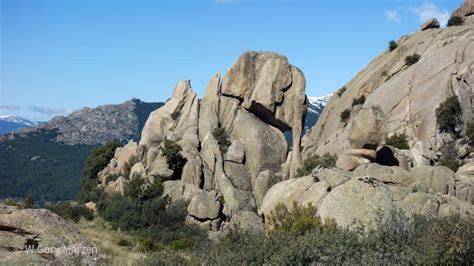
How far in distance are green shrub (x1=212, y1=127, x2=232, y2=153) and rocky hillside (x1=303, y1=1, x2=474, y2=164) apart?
11.7 meters

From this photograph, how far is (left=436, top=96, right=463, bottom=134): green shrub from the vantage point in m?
49.0

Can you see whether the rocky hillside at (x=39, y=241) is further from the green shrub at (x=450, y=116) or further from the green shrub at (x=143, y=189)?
the green shrub at (x=450, y=116)

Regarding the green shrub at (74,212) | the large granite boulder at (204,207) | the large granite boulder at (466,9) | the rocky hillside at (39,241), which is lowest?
the green shrub at (74,212)

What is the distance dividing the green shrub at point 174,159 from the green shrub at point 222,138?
5.97 meters

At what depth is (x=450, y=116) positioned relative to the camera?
1929 inches

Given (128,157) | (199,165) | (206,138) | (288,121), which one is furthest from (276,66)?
(128,157)

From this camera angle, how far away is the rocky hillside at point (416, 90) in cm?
5075

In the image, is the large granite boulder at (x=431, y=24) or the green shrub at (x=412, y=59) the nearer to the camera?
the green shrub at (x=412, y=59)

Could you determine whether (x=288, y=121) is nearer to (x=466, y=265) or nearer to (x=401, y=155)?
(x=401, y=155)

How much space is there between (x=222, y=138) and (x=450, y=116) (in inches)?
889

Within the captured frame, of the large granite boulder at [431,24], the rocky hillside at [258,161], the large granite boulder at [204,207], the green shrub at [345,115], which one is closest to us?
the rocky hillside at [258,161]

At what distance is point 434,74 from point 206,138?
27502 mm

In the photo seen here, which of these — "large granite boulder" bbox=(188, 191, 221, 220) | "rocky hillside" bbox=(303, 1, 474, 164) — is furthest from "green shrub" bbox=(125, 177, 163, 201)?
"rocky hillside" bbox=(303, 1, 474, 164)

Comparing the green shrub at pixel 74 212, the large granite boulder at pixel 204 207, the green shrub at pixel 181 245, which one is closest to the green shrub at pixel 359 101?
the large granite boulder at pixel 204 207
